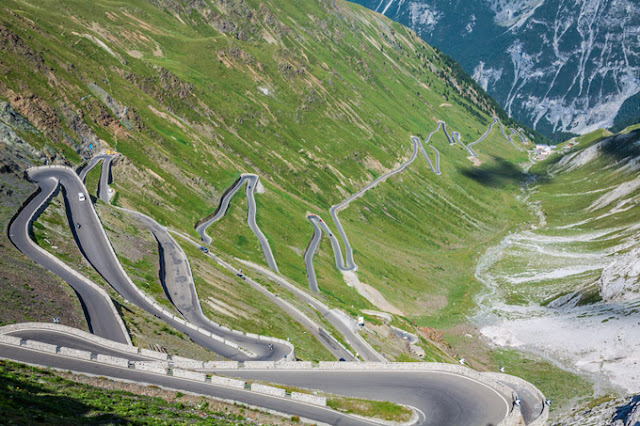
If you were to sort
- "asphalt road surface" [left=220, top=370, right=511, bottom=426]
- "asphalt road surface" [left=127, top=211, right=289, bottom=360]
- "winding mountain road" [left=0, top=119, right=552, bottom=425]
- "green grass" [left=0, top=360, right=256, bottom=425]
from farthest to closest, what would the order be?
"asphalt road surface" [left=127, top=211, right=289, bottom=360] → "asphalt road surface" [left=220, top=370, right=511, bottom=426] → "winding mountain road" [left=0, top=119, right=552, bottom=425] → "green grass" [left=0, top=360, right=256, bottom=425]

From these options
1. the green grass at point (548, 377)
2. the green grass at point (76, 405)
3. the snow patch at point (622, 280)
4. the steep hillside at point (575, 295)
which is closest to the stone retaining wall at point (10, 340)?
the green grass at point (76, 405)

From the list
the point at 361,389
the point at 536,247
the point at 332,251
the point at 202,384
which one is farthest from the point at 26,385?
the point at 536,247

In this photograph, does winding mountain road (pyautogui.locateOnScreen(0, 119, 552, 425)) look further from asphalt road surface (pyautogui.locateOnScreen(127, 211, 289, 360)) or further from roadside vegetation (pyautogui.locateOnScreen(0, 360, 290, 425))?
roadside vegetation (pyautogui.locateOnScreen(0, 360, 290, 425))

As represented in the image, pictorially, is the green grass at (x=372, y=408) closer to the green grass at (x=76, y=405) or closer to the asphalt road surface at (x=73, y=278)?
the green grass at (x=76, y=405)

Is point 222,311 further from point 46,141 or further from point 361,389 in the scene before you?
point 46,141

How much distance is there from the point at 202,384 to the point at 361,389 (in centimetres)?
1743

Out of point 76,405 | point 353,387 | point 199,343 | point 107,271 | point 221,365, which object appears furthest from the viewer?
point 107,271

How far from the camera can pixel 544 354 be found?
100 metres

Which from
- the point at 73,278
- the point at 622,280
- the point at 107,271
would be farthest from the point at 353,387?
the point at 622,280

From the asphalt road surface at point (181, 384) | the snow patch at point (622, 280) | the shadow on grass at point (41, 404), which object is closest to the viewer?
the shadow on grass at point (41, 404)

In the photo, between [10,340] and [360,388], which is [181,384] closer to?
[10,340]

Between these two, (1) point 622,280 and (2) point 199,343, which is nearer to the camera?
(2) point 199,343

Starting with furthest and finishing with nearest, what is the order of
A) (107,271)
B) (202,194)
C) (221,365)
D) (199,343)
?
(202,194) < (107,271) < (199,343) < (221,365)

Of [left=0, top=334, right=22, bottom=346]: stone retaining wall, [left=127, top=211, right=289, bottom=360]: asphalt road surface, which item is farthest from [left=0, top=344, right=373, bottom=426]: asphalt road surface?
[left=127, top=211, right=289, bottom=360]: asphalt road surface
